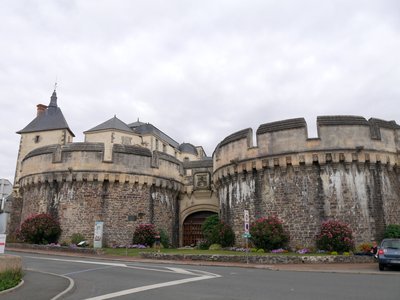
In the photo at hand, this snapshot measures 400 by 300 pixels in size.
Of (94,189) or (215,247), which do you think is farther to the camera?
(94,189)

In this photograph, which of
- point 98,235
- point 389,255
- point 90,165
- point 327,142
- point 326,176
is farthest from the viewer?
point 90,165

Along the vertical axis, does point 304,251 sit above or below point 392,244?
below

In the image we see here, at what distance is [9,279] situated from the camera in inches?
334

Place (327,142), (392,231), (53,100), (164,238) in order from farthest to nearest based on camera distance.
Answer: (53,100), (164,238), (327,142), (392,231)

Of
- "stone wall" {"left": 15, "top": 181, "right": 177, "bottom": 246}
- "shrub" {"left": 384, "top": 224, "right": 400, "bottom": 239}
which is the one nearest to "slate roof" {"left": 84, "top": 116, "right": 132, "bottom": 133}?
"stone wall" {"left": 15, "top": 181, "right": 177, "bottom": 246}

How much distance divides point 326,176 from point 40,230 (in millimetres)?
16357

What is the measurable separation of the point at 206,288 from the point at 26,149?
34.2m

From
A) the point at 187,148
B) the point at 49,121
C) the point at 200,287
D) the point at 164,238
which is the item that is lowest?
the point at 200,287

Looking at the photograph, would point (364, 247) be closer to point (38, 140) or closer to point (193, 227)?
point (193, 227)

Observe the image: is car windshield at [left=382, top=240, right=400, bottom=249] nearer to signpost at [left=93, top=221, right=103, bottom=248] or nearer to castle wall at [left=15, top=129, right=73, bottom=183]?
signpost at [left=93, top=221, right=103, bottom=248]

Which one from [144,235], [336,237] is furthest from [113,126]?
[336,237]

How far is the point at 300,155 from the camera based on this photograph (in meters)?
18.1

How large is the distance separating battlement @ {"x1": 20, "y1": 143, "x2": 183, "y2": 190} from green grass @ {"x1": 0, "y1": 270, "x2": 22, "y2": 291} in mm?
13757

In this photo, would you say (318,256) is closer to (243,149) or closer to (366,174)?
(366,174)
